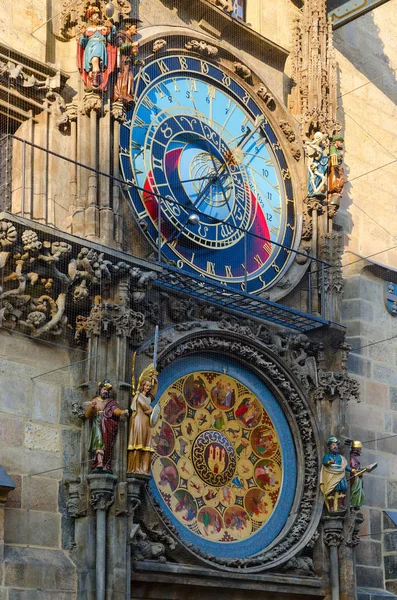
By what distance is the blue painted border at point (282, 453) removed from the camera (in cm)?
1216

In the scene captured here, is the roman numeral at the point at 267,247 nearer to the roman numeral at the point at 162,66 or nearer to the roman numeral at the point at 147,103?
the roman numeral at the point at 147,103

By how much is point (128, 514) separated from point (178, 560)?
771 millimetres

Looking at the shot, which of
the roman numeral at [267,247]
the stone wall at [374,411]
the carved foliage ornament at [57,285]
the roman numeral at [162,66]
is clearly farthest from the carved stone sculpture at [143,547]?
the roman numeral at [162,66]

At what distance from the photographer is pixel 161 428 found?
1232 cm

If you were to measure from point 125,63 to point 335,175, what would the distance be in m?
2.89

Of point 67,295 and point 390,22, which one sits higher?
point 390,22

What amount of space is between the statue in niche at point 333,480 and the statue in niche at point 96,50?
410cm

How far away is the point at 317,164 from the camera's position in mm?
14422

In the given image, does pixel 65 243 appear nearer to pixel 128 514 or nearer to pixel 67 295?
pixel 67 295

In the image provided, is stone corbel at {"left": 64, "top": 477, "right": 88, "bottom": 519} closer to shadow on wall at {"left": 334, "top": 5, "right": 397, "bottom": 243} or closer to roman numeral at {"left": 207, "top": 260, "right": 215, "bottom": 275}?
→ roman numeral at {"left": 207, "top": 260, "right": 215, "bottom": 275}

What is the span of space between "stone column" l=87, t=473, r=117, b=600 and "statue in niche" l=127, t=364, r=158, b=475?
11.3 inches

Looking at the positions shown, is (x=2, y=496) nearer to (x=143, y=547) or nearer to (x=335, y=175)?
(x=143, y=547)

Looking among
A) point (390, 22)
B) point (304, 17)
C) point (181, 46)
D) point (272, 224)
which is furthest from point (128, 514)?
point (390, 22)

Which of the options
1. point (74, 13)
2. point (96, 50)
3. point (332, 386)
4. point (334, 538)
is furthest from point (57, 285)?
point (334, 538)
